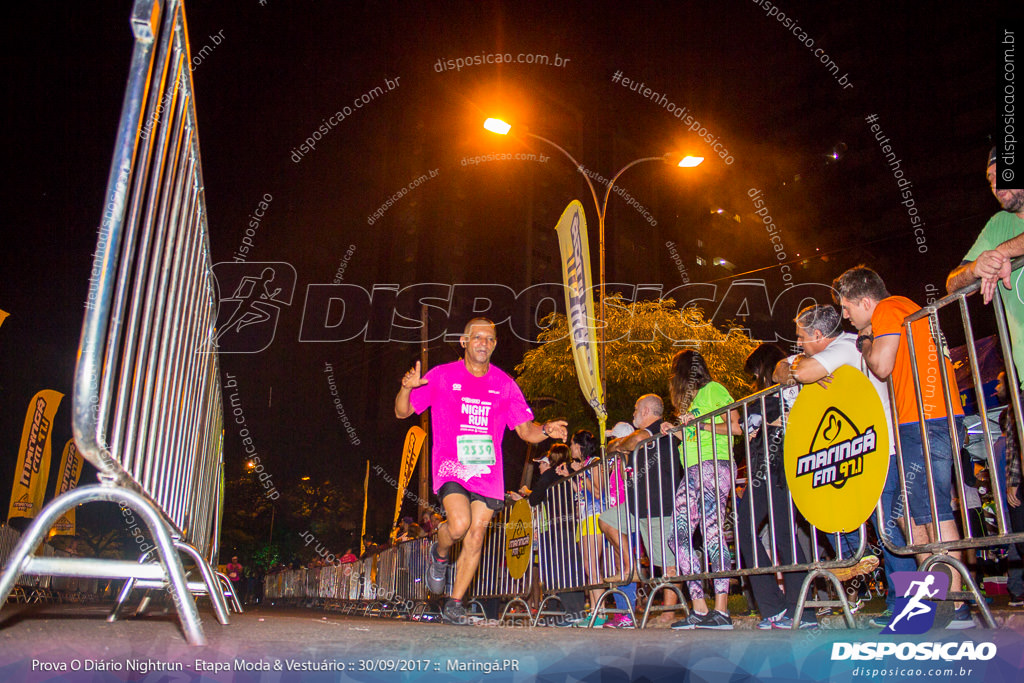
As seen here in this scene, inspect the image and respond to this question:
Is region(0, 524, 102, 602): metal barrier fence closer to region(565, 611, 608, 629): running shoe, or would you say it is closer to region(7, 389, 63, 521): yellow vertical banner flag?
region(7, 389, 63, 521): yellow vertical banner flag

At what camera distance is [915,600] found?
7.91ft

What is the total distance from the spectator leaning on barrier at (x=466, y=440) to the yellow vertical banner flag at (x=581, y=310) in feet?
4.32

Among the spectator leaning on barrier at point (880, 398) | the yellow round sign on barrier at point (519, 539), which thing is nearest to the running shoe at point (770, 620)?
the spectator leaning on barrier at point (880, 398)

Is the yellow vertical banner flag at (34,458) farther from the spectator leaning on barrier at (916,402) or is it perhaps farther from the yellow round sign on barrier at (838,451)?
the spectator leaning on barrier at (916,402)

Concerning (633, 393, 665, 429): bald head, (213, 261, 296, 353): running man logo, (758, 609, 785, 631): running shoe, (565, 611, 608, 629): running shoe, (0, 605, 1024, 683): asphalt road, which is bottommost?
(565, 611, 608, 629): running shoe

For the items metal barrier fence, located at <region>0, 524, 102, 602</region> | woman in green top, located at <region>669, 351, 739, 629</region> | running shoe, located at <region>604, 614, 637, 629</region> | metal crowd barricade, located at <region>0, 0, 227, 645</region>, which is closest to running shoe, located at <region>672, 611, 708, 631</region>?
woman in green top, located at <region>669, 351, 739, 629</region>

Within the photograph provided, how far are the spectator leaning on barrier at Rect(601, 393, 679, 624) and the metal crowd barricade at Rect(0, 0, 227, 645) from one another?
3307 millimetres

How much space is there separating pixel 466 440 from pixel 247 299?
7.96 ft

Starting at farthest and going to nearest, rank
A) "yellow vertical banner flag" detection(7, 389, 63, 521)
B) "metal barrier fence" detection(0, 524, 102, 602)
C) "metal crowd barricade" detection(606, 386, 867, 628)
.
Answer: "yellow vertical banner flag" detection(7, 389, 63, 521) → "metal barrier fence" detection(0, 524, 102, 602) → "metal crowd barricade" detection(606, 386, 867, 628)

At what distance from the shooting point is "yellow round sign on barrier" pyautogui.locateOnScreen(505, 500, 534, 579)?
7.74m

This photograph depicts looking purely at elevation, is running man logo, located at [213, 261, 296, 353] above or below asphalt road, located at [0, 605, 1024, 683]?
above

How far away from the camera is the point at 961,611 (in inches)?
134

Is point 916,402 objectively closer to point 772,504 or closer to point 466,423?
point 772,504

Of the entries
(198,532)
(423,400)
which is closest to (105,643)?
(198,532)
